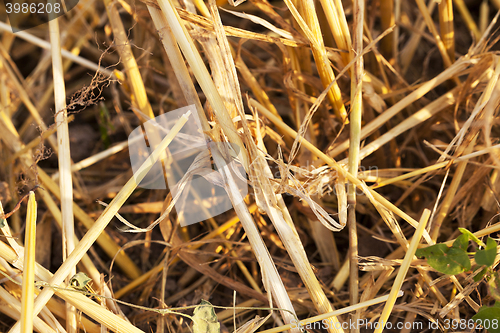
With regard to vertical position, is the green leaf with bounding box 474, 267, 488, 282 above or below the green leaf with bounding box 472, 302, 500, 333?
above

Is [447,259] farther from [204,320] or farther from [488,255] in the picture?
[204,320]

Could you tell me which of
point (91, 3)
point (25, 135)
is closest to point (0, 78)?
point (25, 135)

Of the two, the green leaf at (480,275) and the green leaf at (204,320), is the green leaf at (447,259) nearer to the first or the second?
the green leaf at (480,275)

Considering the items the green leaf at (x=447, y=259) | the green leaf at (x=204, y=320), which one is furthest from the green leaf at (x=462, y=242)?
the green leaf at (x=204, y=320)

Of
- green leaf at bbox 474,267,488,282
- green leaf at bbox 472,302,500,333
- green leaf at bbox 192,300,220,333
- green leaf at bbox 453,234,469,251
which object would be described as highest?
green leaf at bbox 453,234,469,251

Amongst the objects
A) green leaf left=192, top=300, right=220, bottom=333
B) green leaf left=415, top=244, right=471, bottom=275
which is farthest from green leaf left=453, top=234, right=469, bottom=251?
green leaf left=192, top=300, right=220, bottom=333

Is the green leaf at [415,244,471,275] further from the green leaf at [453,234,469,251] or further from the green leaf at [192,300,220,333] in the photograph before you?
the green leaf at [192,300,220,333]
